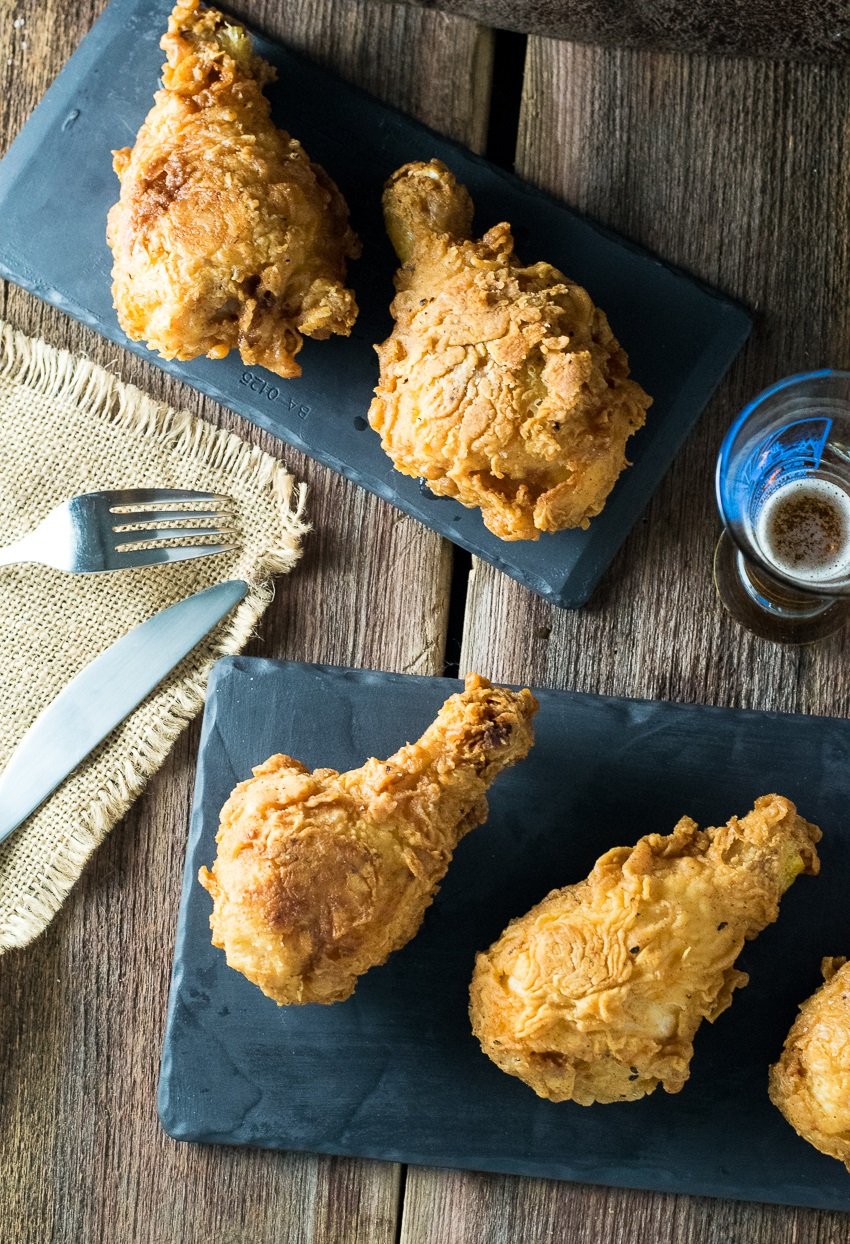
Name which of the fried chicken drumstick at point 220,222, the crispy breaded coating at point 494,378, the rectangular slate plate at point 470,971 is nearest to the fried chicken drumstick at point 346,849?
the rectangular slate plate at point 470,971

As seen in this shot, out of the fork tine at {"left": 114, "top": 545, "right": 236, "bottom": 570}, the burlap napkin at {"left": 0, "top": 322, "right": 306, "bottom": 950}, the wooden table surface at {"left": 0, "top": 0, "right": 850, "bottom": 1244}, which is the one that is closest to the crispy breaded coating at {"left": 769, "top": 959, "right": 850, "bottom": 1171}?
the wooden table surface at {"left": 0, "top": 0, "right": 850, "bottom": 1244}

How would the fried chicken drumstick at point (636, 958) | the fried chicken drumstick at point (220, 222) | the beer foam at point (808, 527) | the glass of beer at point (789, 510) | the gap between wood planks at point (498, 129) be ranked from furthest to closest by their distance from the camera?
the gap between wood planks at point (498, 129) < the beer foam at point (808, 527) < the glass of beer at point (789, 510) < the fried chicken drumstick at point (220, 222) < the fried chicken drumstick at point (636, 958)

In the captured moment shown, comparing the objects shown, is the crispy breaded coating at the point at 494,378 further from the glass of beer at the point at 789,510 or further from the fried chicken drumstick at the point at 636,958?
the fried chicken drumstick at the point at 636,958

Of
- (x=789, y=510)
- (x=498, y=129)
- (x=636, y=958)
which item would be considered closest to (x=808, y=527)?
(x=789, y=510)

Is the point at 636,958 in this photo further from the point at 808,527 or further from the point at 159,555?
the point at 159,555

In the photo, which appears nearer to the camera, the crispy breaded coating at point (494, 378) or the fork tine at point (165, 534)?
the crispy breaded coating at point (494, 378)

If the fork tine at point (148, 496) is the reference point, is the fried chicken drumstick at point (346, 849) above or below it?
below

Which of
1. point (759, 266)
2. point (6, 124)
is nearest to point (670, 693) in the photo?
point (759, 266)
